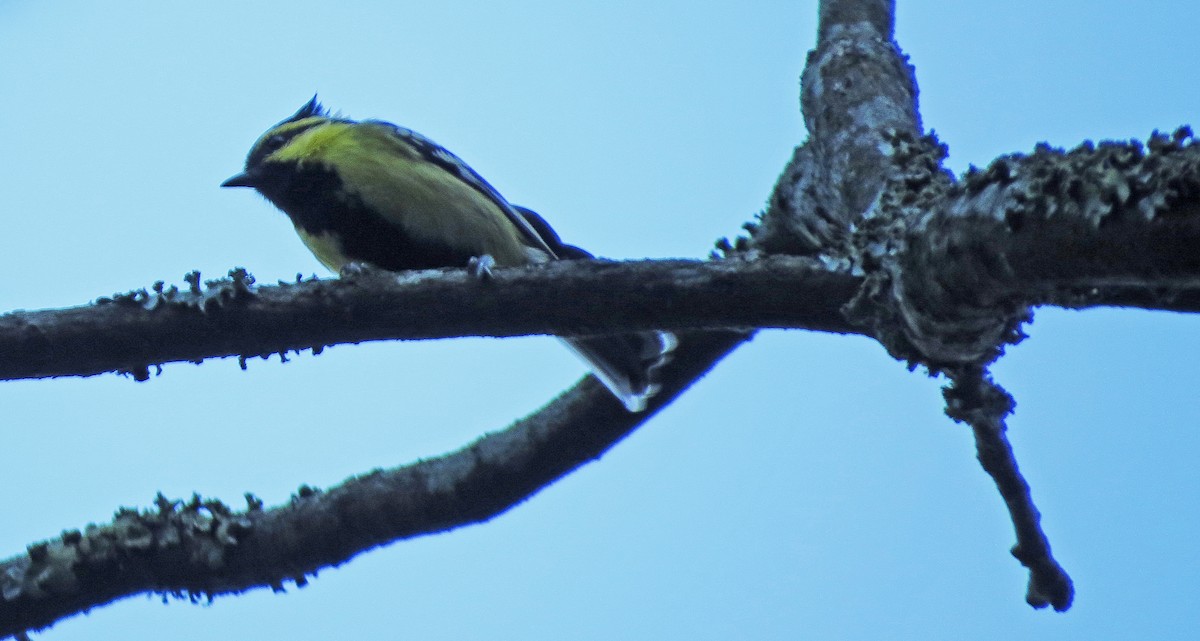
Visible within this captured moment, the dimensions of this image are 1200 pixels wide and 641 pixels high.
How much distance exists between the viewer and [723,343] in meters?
4.06

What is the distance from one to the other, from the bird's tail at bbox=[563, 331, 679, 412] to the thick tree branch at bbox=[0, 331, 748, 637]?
0.14 ft

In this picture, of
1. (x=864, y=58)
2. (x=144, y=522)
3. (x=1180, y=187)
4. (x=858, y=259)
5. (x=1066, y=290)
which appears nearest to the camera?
(x=1180, y=187)

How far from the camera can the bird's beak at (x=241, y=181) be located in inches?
217

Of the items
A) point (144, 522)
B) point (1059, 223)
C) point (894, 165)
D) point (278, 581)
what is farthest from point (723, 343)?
point (1059, 223)

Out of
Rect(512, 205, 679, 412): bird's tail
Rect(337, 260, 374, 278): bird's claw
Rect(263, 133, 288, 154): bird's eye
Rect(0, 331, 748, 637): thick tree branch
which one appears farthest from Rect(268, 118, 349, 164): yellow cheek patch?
Rect(0, 331, 748, 637): thick tree branch

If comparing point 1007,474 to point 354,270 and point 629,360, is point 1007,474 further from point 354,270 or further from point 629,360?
point 354,270

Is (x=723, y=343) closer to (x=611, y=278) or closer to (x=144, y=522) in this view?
(x=611, y=278)

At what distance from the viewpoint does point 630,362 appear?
429 centimetres

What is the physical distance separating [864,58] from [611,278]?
199 cm

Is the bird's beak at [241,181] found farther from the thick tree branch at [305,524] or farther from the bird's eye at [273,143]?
the thick tree branch at [305,524]

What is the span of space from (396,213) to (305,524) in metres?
1.41

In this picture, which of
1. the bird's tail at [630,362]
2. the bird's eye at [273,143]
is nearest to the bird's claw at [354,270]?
the bird's tail at [630,362]

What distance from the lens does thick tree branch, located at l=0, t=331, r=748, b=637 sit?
3.65 meters

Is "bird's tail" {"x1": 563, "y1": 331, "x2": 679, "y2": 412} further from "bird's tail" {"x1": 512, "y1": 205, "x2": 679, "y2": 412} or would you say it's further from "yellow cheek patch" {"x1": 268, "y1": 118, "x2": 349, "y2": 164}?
"yellow cheek patch" {"x1": 268, "y1": 118, "x2": 349, "y2": 164}
